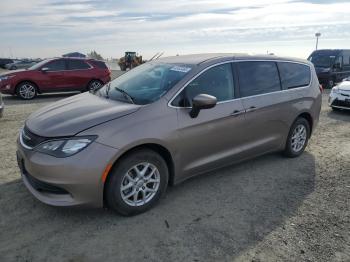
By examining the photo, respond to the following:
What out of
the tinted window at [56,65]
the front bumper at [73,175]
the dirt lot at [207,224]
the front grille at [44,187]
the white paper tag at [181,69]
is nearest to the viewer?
the dirt lot at [207,224]

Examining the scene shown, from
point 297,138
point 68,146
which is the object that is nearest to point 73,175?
point 68,146

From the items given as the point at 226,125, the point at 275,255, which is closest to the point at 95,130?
the point at 226,125

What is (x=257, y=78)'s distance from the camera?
4988mm

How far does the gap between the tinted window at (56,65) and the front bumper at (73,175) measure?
1009cm

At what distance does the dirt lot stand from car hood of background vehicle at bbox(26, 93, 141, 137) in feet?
2.85

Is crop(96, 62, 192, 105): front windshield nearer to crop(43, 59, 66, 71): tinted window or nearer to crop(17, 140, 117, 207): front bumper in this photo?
crop(17, 140, 117, 207): front bumper

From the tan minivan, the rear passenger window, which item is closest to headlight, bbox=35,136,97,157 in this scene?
the tan minivan

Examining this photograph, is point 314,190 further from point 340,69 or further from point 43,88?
point 340,69

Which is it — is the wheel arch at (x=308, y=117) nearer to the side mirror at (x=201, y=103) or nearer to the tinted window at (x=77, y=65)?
the side mirror at (x=201, y=103)

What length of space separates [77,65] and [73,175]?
35.9 feet

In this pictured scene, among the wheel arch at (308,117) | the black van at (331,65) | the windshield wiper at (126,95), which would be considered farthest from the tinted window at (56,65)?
the black van at (331,65)

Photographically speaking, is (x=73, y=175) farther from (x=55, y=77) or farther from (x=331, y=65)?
(x=331, y=65)

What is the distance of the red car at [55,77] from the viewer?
1223 cm

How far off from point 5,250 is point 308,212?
3.18 metres
